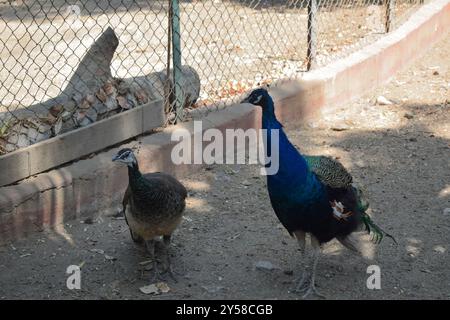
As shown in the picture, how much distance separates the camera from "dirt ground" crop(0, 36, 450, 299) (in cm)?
411

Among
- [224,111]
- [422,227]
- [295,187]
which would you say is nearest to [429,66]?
[224,111]

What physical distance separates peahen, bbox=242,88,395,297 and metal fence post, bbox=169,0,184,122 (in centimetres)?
162

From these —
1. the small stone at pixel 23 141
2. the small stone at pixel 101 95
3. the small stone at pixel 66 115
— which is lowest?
the small stone at pixel 23 141

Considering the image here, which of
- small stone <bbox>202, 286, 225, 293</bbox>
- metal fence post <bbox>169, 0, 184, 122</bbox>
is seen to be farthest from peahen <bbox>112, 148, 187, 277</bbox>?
metal fence post <bbox>169, 0, 184, 122</bbox>

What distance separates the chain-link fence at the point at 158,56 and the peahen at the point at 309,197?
1.56 metres

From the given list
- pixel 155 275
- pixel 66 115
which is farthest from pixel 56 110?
pixel 155 275

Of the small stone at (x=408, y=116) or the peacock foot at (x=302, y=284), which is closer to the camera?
the peacock foot at (x=302, y=284)

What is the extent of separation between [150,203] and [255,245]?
2.91 feet

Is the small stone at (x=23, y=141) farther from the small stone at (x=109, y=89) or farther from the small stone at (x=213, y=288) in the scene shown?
the small stone at (x=213, y=288)

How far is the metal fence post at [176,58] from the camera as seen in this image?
5.43 m

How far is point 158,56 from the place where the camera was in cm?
730

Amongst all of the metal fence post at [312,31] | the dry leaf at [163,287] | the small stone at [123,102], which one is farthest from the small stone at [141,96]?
the metal fence post at [312,31]

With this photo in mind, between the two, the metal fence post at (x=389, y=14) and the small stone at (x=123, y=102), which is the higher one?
the metal fence post at (x=389, y=14)
